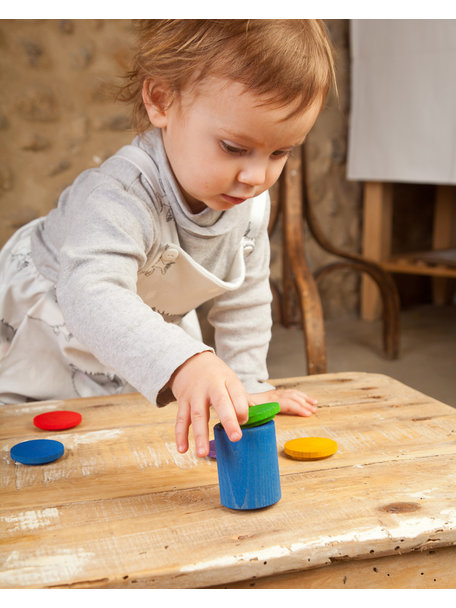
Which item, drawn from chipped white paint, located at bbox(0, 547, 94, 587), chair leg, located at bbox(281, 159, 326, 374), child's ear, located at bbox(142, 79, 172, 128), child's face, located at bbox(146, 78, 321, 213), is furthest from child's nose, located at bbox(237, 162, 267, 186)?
chair leg, located at bbox(281, 159, 326, 374)

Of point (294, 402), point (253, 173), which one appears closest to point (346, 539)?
point (294, 402)

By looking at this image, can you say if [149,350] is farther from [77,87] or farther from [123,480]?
[77,87]

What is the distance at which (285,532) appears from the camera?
613mm

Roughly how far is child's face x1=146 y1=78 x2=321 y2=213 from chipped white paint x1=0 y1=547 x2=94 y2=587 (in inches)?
20.0

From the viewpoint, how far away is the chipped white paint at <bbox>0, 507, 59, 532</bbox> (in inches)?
25.1

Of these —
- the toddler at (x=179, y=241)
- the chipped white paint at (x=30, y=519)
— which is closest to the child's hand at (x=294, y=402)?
the toddler at (x=179, y=241)

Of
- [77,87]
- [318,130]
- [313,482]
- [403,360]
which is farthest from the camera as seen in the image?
[318,130]

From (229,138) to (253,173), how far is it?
6cm

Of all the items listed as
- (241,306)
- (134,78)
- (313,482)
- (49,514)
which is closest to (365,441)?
(313,482)

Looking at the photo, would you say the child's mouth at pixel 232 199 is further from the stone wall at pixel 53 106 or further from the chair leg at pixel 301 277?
the stone wall at pixel 53 106

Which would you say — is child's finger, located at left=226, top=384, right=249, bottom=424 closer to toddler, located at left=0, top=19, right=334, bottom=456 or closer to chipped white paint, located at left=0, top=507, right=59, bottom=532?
toddler, located at left=0, top=19, right=334, bottom=456

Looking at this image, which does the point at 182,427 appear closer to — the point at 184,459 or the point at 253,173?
the point at 184,459

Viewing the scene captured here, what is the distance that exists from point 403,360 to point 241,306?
1466mm

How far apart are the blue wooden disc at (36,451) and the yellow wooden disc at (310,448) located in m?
0.27
